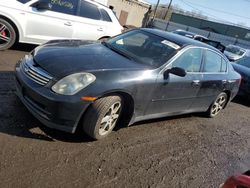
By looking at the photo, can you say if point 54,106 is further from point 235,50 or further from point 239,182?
point 235,50

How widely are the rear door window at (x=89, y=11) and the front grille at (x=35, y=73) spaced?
185 inches

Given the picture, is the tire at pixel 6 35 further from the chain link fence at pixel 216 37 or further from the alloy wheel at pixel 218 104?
the chain link fence at pixel 216 37

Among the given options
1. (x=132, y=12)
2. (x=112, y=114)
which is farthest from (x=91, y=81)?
(x=132, y=12)

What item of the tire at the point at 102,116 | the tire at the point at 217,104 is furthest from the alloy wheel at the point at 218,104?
the tire at the point at 102,116

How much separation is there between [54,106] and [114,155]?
104 cm

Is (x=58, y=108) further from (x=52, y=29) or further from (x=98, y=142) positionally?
(x=52, y=29)

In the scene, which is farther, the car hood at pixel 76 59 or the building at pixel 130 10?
the building at pixel 130 10

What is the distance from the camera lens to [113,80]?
4148mm

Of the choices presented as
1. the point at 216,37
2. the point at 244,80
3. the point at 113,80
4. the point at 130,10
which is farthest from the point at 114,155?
the point at 216,37

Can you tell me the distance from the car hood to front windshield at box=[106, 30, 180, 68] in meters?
0.22

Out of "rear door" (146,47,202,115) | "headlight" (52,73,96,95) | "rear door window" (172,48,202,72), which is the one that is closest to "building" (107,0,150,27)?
"rear door window" (172,48,202,72)

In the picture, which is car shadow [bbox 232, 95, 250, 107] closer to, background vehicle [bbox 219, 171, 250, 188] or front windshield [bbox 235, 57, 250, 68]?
front windshield [bbox 235, 57, 250, 68]

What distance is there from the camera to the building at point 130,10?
3709 centimetres

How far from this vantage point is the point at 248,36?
165 ft
